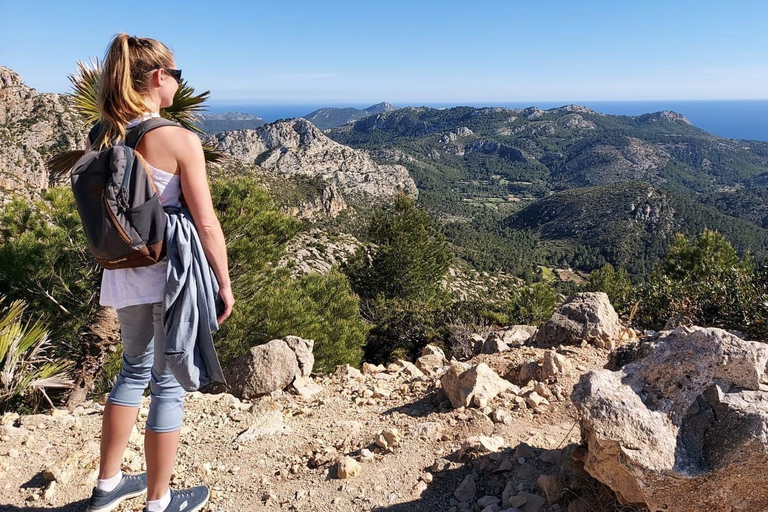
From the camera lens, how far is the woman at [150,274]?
1.78 metres

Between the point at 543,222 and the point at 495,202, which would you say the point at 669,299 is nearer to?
the point at 543,222

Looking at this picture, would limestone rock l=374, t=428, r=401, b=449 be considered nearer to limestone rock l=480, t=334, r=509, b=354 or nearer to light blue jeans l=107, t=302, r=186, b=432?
light blue jeans l=107, t=302, r=186, b=432

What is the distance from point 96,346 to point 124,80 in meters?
4.02

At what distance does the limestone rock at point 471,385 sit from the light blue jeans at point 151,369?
2.21m

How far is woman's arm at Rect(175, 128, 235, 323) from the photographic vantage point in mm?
1780

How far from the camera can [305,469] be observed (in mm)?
2842

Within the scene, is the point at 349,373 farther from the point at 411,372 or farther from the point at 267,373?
the point at 267,373

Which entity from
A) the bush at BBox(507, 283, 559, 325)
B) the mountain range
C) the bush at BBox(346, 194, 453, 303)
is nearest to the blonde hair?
the bush at BBox(507, 283, 559, 325)

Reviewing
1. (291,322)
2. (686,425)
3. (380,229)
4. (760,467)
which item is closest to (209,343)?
(686,425)

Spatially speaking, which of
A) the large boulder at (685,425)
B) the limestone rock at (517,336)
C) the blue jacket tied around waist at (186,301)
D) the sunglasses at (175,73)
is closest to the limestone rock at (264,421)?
the blue jacket tied around waist at (186,301)

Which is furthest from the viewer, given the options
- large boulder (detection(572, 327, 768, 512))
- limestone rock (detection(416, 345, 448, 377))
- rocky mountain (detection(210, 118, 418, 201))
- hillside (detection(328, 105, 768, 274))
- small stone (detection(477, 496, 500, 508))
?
rocky mountain (detection(210, 118, 418, 201))

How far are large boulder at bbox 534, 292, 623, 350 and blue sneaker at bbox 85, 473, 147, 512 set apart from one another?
4.38 m

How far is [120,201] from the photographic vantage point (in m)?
1.72

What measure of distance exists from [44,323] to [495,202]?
508ft
